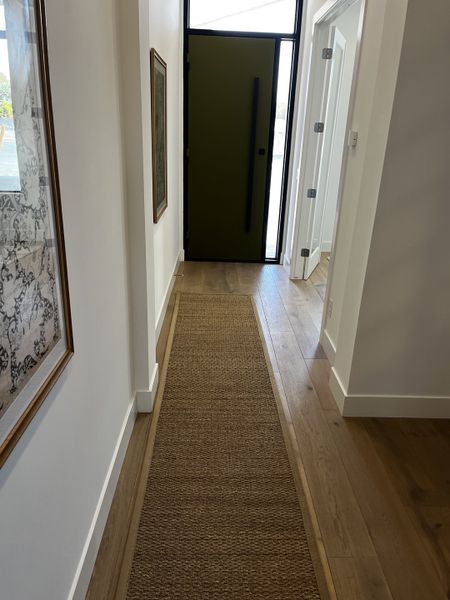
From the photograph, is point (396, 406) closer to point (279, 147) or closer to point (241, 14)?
point (279, 147)

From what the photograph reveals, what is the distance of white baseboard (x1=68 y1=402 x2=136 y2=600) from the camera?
1.33 meters

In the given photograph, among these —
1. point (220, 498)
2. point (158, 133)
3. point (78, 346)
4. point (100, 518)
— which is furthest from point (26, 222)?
point (158, 133)

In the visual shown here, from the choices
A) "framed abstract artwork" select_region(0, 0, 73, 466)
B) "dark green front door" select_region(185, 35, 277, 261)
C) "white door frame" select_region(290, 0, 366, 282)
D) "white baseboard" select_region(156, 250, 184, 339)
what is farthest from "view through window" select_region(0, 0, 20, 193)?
"dark green front door" select_region(185, 35, 277, 261)

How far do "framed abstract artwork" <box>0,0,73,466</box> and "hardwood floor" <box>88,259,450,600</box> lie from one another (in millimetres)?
869

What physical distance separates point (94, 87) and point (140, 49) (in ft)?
1.52

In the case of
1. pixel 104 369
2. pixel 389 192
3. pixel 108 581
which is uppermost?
pixel 389 192

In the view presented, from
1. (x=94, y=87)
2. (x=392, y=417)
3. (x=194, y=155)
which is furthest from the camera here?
(x=194, y=155)

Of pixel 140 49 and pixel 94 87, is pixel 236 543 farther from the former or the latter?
pixel 140 49

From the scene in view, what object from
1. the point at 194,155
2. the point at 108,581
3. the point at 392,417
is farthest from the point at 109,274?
the point at 194,155

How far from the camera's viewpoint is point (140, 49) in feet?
5.58

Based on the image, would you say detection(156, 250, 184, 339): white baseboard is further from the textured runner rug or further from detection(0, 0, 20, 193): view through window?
detection(0, 0, 20, 193): view through window

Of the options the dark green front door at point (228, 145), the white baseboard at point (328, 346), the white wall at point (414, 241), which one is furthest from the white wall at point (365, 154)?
the dark green front door at point (228, 145)

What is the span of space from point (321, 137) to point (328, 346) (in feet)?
6.55

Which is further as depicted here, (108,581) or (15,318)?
(108,581)
